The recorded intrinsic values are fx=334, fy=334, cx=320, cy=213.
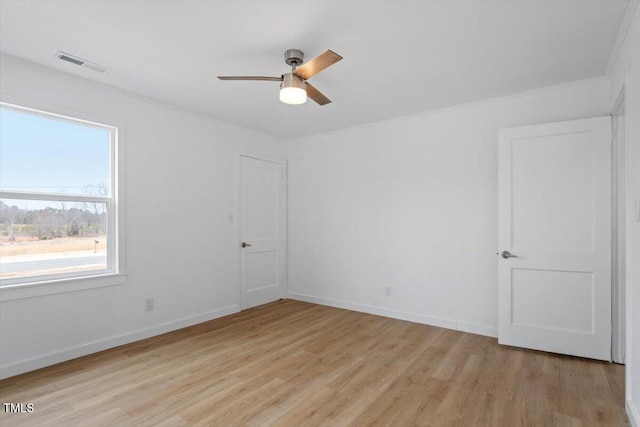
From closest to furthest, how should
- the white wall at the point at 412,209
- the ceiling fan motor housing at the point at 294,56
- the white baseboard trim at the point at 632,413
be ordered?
the white baseboard trim at the point at 632,413, the ceiling fan motor housing at the point at 294,56, the white wall at the point at 412,209

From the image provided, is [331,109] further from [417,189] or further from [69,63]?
[69,63]

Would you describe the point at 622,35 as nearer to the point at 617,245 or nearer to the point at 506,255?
the point at 617,245

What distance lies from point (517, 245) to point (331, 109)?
2507 mm

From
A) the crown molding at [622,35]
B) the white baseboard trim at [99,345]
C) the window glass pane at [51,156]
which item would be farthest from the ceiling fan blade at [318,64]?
the white baseboard trim at [99,345]

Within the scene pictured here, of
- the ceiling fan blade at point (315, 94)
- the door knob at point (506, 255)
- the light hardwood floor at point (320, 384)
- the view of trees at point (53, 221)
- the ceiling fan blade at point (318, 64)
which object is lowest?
the light hardwood floor at point (320, 384)

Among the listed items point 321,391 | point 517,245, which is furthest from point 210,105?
point 517,245

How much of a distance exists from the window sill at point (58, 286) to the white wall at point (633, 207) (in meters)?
4.16

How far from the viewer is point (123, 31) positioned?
7.77 feet

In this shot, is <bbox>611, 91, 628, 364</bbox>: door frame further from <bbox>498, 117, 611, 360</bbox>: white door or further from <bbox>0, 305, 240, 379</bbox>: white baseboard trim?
<bbox>0, 305, 240, 379</bbox>: white baseboard trim

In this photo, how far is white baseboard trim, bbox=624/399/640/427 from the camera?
194 cm

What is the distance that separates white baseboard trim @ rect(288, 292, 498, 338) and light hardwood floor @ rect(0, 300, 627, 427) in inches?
6.9

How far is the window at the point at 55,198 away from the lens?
2805mm

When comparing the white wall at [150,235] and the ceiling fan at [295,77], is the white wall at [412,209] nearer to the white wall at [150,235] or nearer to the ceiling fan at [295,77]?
the white wall at [150,235]

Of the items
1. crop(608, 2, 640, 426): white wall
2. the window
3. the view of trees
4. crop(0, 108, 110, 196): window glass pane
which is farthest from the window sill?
crop(608, 2, 640, 426): white wall
